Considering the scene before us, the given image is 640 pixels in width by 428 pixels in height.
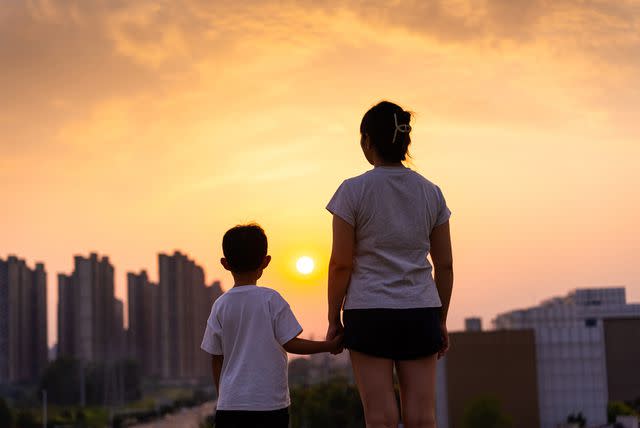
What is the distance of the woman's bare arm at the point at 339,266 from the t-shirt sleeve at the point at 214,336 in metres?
0.50

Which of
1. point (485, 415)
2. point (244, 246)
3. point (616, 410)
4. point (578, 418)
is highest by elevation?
point (244, 246)

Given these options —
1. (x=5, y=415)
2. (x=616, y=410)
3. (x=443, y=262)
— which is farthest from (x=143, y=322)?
(x=443, y=262)

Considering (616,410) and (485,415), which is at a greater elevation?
(485,415)

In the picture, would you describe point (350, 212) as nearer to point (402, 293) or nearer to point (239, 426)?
point (402, 293)

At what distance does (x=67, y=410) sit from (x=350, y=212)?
4047 inches

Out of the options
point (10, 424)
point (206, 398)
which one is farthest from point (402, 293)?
point (206, 398)

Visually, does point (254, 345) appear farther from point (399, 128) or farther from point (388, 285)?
point (399, 128)

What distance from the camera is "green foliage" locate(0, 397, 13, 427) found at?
82.4 m

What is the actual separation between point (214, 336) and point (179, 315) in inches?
4445

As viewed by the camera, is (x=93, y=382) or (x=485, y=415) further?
(x=93, y=382)

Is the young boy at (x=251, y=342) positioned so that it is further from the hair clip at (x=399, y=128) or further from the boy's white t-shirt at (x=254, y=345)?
the hair clip at (x=399, y=128)

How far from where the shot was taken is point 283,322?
13.4 feet

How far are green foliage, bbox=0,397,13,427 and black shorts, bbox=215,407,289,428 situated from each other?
8315 centimetres

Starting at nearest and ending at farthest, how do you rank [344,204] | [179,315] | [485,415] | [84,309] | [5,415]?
1. [344,204]
2. [485,415]
3. [5,415]
4. [84,309]
5. [179,315]
